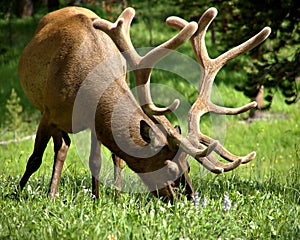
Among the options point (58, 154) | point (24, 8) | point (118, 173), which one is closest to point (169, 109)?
point (58, 154)

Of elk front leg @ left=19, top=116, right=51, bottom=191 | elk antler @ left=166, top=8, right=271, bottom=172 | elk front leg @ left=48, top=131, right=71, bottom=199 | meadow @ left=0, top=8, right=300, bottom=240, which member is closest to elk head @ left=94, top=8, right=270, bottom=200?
elk antler @ left=166, top=8, right=271, bottom=172

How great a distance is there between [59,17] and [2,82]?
33.2ft

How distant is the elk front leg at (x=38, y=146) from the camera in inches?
233

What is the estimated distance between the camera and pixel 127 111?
206 inches

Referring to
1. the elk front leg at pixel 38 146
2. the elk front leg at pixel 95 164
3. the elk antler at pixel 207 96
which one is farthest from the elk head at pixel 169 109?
the elk front leg at pixel 38 146

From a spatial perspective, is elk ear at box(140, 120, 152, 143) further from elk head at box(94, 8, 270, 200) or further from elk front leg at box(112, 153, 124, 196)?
elk front leg at box(112, 153, 124, 196)

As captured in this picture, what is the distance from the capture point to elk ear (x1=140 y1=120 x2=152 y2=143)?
5.12m

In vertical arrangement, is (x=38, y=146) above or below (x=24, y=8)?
above

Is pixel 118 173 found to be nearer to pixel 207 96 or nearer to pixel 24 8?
pixel 207 96

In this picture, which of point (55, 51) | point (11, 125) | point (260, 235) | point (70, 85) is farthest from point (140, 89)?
point (11, 125)

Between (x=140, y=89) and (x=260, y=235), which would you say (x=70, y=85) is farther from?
(x=260, y=235)

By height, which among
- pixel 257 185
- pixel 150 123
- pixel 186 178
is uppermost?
pixel 150 123

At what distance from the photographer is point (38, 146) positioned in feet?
19.8

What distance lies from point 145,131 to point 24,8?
17.4m
